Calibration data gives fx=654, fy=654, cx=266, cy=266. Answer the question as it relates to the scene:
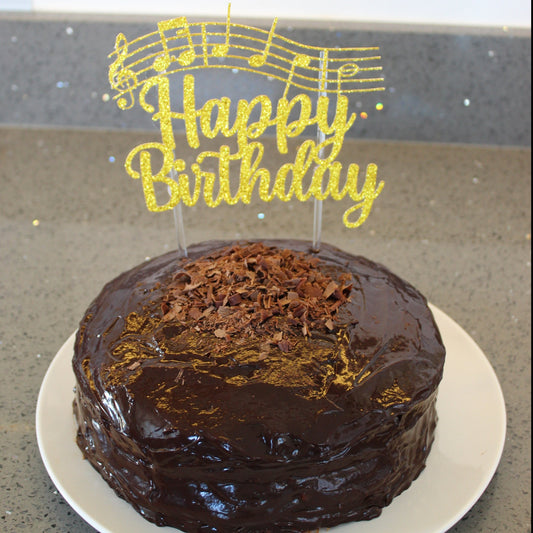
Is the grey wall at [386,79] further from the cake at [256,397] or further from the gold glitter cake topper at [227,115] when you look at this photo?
the cake at [256,397]

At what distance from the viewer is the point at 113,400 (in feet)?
3.91

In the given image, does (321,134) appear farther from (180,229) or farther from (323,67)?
(180,229)

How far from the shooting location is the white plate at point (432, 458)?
1189 mm

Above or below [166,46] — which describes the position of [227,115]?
below

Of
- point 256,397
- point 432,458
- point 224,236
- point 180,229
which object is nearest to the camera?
point 256,397

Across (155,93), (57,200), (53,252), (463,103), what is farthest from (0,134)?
(463,103)

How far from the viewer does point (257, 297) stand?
1.34m

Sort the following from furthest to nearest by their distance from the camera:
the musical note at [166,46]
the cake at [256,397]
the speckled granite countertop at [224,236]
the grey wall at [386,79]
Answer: the grey wall at [386,79], the speckled granite countertop at [224,236], the musical note at [166,46], the cake at [256,397]

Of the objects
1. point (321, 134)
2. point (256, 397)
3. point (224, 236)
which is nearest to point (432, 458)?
point (256, 397)

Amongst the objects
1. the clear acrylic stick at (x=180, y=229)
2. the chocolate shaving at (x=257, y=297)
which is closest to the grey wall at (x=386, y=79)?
the clear acrylic stick at (x=180, y=229)

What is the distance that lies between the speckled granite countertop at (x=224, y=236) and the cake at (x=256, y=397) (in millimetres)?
211

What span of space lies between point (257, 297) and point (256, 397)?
0.24 m

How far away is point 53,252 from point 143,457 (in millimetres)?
1157

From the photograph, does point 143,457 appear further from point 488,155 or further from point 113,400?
point 488,155
